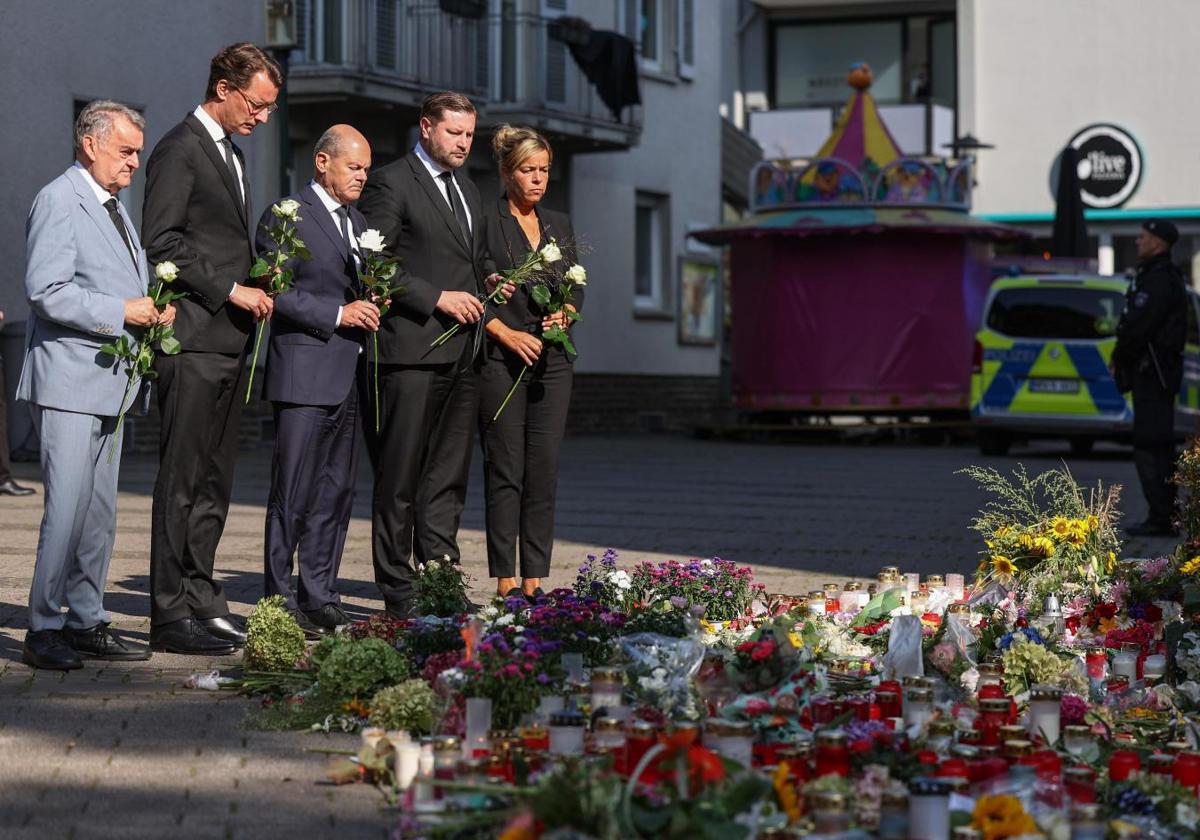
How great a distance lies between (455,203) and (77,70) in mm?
14214

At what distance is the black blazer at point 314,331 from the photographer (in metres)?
8.20

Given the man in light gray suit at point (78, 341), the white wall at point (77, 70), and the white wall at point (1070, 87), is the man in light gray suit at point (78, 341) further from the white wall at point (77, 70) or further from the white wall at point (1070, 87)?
the white wall at point (1070, 87)

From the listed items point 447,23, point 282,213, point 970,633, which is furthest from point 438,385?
point 447,23

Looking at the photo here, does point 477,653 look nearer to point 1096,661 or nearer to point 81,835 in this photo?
point 81,835

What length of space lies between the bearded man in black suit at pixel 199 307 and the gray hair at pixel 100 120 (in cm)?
25

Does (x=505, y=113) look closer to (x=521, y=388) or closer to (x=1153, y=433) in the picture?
(x=1153, y=433)

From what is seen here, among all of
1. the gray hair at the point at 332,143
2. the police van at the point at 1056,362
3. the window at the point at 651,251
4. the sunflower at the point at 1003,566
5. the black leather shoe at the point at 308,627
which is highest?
the window at the point at 651,251

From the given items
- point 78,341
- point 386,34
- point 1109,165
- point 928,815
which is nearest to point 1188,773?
point 928,815

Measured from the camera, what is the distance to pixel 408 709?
594cm

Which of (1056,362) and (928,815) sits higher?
(1056,362)

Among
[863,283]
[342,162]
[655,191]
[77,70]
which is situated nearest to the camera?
[342,162]

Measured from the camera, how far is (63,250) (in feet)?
23.9

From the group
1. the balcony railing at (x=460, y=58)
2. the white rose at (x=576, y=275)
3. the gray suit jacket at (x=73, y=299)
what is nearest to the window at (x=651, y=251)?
the balcony railing at (x=460, y=58)

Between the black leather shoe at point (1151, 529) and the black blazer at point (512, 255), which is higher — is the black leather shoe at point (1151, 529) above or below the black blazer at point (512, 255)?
below
